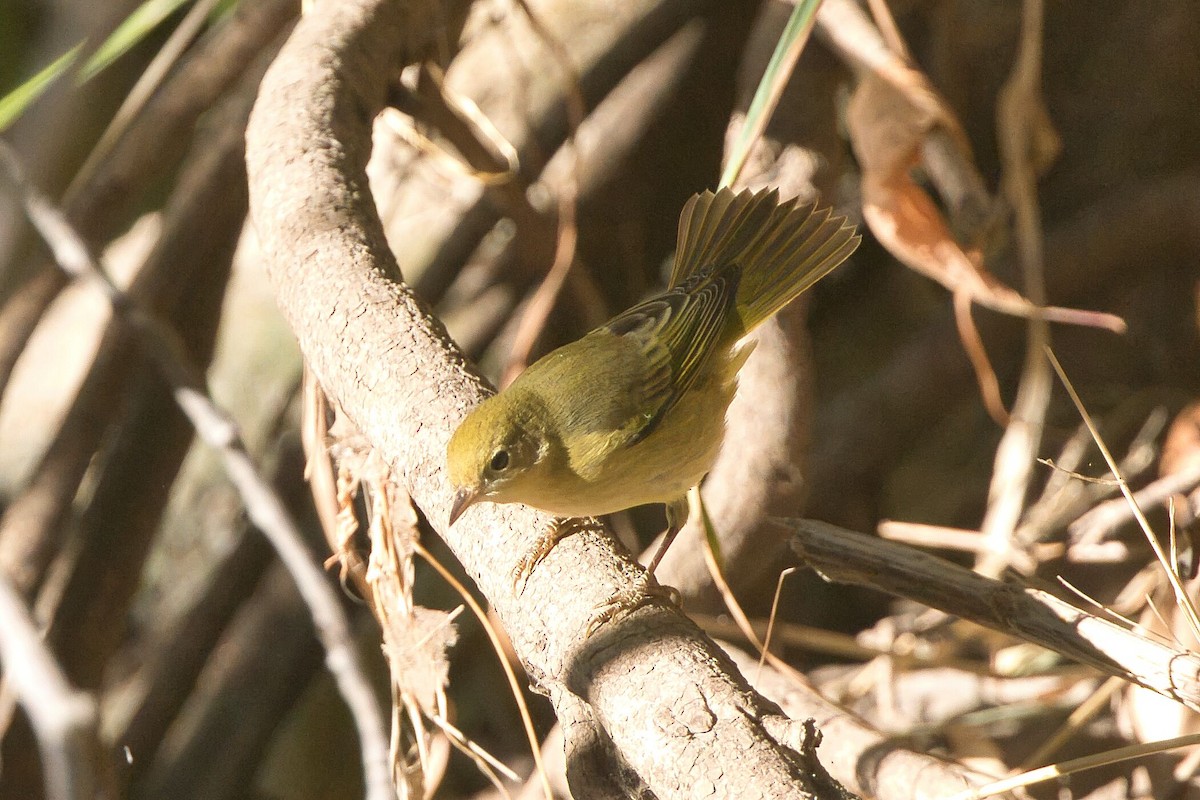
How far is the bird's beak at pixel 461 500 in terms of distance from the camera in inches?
74.4

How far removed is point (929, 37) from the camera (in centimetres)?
334

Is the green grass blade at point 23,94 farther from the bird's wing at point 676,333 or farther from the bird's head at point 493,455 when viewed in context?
the bird's wing at point 676,333

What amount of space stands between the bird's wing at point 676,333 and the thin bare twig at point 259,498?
1066mm

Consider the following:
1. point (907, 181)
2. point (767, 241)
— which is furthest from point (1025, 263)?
point (767, 241)

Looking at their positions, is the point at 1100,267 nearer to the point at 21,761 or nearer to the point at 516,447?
the point at 516,447

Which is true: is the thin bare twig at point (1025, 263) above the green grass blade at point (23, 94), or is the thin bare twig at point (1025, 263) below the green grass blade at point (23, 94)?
below

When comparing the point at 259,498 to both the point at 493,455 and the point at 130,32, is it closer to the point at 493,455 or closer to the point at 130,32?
the point at 493,455

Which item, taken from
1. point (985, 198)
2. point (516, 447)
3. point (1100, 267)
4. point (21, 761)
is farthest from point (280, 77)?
point (1100, 267)

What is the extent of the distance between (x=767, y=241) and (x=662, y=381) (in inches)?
19.1

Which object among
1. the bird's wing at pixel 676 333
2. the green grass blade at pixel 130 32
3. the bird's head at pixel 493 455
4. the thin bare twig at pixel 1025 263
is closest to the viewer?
the bird's head at pixel 493 455

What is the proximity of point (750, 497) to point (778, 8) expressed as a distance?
1.35m

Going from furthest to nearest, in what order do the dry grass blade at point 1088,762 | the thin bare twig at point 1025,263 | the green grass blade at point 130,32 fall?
the thin bare twig at point 1025,263, the green grass blade at point 130,32, the dry grass blade at point 1088,762

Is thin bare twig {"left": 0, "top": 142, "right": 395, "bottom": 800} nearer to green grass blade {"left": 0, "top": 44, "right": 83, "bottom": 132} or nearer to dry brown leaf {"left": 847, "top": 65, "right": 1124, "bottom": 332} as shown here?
green grass blade {"left": 0, "top": 44, "right": 83, "bottom": 132}

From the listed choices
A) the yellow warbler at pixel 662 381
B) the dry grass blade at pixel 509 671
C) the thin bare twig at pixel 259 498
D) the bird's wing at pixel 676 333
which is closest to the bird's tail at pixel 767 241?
the yellow warbler at pixel 662 381
